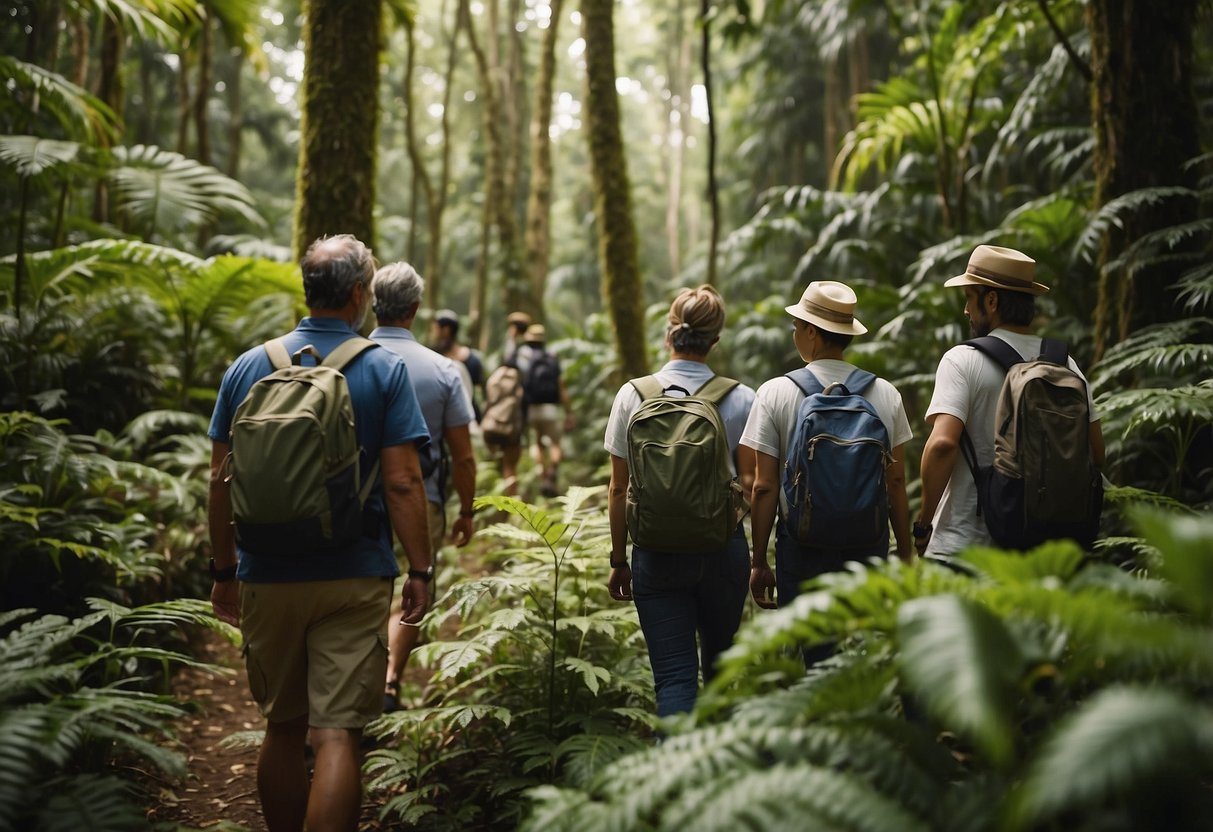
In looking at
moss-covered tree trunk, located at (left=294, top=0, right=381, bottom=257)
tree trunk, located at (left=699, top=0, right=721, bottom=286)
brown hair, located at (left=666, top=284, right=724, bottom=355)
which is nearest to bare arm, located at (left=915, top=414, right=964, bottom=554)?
brown hair, located at (left=666, top=284, right=724, bottom=355)

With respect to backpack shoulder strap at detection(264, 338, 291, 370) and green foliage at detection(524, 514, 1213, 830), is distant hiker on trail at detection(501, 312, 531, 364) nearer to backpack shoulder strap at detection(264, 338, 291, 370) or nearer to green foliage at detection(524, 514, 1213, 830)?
backpack shoulder strap at detection(264, 338, 291, 370)

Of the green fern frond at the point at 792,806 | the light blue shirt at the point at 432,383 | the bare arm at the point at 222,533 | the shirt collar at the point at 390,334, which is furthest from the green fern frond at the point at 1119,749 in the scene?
the shirt collar at the point at 390,334

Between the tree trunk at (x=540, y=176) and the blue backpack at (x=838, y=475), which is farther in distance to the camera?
the tree trunk at (x=540, y=176)

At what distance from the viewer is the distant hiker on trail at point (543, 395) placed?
9984 mm

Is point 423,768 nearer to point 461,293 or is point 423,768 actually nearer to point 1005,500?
point 1005,500

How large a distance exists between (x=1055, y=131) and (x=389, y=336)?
23.4ft

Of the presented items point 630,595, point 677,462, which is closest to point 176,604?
point 630,595

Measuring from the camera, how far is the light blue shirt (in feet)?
14.0

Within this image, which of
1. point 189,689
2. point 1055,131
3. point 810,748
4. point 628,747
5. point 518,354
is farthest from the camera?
point 518,354

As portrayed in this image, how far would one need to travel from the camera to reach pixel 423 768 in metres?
3.65

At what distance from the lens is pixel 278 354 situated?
3041 millimetres

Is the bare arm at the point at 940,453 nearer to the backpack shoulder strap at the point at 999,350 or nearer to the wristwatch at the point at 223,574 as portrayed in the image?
the backpack shoulder strap at the point at 999,350

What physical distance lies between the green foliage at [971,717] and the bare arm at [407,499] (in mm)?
1199

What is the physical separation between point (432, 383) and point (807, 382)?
1911 mm
